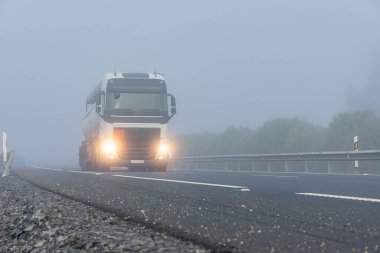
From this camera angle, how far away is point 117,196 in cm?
839

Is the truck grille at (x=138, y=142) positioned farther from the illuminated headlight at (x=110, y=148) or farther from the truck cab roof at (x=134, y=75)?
the truck cab roof at (x=134, y=75)

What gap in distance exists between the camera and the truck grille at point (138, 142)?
23469 mm

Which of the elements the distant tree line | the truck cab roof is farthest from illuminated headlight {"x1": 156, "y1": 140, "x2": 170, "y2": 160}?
the distant tree line

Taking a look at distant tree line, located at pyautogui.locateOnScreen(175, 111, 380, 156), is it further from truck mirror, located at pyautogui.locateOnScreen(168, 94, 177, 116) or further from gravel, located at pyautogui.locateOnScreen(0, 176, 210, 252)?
gravel, located at pyautogui.locateOnScreen(0, 176, 210, 252)

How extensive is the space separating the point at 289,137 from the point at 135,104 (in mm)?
78594

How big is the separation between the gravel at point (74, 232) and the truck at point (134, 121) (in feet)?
51.9

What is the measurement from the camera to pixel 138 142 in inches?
930

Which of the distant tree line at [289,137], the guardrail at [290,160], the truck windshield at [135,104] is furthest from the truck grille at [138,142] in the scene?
the distant tree line at [289,137]

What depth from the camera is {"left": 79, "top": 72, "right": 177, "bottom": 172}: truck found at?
23453mm

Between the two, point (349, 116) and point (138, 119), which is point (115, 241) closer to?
point (138, 119)

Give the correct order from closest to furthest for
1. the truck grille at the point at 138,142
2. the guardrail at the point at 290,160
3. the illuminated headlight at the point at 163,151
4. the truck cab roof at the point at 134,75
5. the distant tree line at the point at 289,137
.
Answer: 1. the guardrail at the point at 290,160
2. the truck grille at the point at 138,142
3. the illuminated headlight at the point at 163,151
4. the truck cab roof at the point at 134,75
5. the distant tree line at the point at 289,137

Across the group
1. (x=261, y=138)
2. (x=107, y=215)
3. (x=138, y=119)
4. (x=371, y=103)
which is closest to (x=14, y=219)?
(x=107, y=215)

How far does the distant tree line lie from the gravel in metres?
72.2

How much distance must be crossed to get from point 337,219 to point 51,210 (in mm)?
2992
